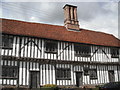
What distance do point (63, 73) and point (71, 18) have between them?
8.08m

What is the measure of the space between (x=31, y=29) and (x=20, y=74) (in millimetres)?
5204

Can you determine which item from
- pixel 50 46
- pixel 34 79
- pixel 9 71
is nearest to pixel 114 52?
pixel 50 46

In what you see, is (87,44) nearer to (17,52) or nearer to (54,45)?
(54,45)

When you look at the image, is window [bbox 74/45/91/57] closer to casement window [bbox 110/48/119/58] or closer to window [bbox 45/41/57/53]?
window [bbox 45/41/57/53]

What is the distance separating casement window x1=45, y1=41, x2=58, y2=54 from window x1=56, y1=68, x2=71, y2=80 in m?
1.99

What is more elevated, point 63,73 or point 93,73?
point 63,73

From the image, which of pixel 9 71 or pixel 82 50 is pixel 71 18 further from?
pixel 9 71

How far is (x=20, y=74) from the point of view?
1569 centimetres

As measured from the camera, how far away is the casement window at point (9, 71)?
1511cm

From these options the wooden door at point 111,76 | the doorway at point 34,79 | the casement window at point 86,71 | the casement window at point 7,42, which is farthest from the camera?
the wooden door at point 111,76

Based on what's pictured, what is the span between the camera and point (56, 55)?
702 inches

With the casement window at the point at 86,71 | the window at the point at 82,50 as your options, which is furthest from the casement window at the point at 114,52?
the casement window at the point at 86,71

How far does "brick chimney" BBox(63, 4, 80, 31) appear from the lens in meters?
22.0

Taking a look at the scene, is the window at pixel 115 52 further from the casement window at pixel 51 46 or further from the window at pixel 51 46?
the window at pixel 51 46
